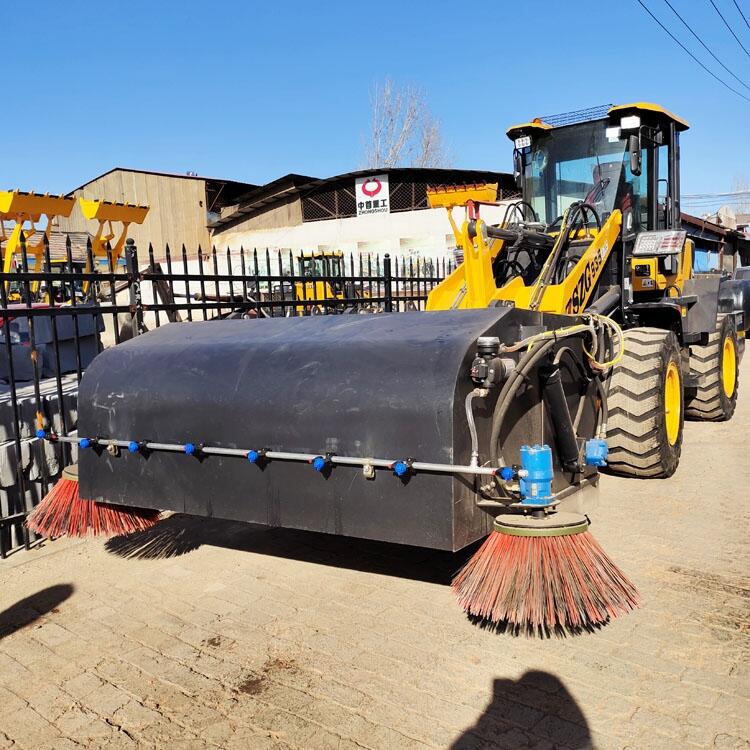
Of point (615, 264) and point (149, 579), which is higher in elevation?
point (615, 264)

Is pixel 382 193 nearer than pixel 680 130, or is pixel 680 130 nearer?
pixel 680 130

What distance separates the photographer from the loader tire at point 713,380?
7.68m

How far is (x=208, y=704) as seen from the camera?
2865 mm

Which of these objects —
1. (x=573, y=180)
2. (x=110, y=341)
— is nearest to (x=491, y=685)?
(x=573, y=180)

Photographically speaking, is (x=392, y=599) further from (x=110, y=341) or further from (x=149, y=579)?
(x=110, y=341)

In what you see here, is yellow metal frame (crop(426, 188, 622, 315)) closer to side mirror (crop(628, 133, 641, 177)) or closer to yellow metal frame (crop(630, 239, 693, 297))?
side mirror (crop(628, 133, 641, 177))

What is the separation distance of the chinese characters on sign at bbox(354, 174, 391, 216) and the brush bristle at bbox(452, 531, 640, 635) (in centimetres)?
2624

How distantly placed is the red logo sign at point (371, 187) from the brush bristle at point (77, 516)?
Answer: 2543cm

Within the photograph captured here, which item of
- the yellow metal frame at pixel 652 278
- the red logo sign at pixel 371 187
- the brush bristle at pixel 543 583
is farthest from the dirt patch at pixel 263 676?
the red logo sign at pixel 371 187

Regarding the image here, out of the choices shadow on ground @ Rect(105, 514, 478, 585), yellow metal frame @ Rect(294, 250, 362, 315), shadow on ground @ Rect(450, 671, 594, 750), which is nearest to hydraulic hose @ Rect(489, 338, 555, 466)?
shadow on ground @ Rect(450, 671, 594, 750)

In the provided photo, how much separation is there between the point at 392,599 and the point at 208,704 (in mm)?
Answer: 1208

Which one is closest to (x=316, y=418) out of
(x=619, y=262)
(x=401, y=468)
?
(x=401, y=468)

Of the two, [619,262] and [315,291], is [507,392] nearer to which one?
[619,262]

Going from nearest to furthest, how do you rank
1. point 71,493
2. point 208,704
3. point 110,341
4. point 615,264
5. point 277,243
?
point 208,704 < point 71,493 < point 615,264 < point 110,341 < point 277,243
